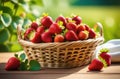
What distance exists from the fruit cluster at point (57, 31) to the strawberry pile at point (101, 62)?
0.11m

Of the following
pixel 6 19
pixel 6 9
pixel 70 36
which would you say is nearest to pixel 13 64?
pixel 70 36

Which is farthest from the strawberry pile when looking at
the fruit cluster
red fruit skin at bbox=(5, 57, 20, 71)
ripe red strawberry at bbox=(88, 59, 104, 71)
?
red fruit skin at bbox=(5, 57, 20, 71)

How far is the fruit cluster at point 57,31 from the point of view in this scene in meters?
2.20

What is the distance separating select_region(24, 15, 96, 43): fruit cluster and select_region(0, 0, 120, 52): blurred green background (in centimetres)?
77

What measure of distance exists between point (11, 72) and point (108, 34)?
2.13 meters

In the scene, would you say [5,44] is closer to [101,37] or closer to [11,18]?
[11,18]

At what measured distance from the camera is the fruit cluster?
220 cm

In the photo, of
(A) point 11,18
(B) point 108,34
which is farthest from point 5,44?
(B) point 108,34

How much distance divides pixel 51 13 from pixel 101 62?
2.34 m

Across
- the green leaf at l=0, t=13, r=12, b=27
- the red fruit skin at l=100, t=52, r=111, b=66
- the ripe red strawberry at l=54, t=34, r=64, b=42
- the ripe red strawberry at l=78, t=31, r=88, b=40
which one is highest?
the green leaf at l=0, t=13, r=12, b=27

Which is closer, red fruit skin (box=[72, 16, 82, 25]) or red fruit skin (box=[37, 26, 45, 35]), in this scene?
red fruit skin (box=[37, 26, 45, 35])

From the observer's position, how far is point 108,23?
461 centimetres

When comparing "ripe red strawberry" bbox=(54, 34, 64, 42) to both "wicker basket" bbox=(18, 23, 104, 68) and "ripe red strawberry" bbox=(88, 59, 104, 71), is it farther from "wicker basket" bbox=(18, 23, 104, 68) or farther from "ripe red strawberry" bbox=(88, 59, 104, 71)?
"ripe red strawberry" bbox=(88, 59, 104, 71)

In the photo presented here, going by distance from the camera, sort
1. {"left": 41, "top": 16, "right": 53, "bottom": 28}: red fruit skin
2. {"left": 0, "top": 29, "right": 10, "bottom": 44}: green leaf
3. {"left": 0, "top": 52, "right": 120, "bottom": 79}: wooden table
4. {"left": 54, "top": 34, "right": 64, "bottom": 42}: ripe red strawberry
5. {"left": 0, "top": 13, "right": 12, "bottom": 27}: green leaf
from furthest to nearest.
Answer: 1. {"left": 0, "top": 29, "right": 10, "bottom": 44}: green leaf
2. {"left": 0, "top": 13, "right": 12, "bottom": 27}: green leaf
3. {"left": 41, "top": 16, "right": 53, "bottom": 28}: red fruit skin
4. {"left": 54, "top": 34, "right": 64, "bottom": 42}: ripe red strawberry
5. {"left": 0, "top": 52, "right": 120, "bottom": 79}: wooden table
